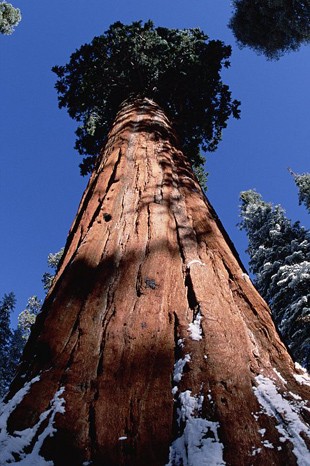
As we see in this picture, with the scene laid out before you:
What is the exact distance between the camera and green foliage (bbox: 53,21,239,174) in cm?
909

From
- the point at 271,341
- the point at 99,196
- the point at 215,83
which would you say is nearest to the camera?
the point at 271,341

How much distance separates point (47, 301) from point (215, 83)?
32.7ft

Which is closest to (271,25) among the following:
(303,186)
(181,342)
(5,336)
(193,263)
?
(303,186)

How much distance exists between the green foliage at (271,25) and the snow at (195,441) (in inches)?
608

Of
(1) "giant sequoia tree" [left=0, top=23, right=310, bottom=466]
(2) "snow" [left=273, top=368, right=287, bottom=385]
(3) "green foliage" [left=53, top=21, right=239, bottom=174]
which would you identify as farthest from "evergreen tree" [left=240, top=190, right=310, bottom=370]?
(2) "snow" [left=273, top=368, right=287, bottom=385]

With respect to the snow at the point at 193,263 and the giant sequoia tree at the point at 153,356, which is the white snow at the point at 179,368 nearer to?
the giant sequoia tree at the point at 153,356

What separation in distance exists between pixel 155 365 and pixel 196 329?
0.76 feet

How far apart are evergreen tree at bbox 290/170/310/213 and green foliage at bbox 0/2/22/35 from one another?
15.7 m

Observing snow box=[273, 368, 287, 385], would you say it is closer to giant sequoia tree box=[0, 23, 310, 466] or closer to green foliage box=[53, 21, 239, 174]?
giant sequoia tree box=[0, 23, 310, 466]

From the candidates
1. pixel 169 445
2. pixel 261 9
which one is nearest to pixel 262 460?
pixel 169 445

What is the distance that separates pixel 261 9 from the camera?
1419 cm

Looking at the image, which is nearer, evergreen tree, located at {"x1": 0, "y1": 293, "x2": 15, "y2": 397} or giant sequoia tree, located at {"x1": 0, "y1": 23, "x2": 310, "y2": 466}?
giant sequoia tree, located at {"x1": 0, "y1": 23, "x2": 310, "y2": 466}

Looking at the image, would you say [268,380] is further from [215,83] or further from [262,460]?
[215,83]

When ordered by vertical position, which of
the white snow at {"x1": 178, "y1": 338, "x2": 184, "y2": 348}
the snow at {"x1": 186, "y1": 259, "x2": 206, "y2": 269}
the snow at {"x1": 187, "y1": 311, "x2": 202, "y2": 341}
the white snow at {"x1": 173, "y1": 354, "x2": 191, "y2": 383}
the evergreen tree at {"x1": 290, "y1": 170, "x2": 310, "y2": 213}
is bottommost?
the white snow at {"x1": 173, "y1": 354, "x2": 191, "y2": 383}
